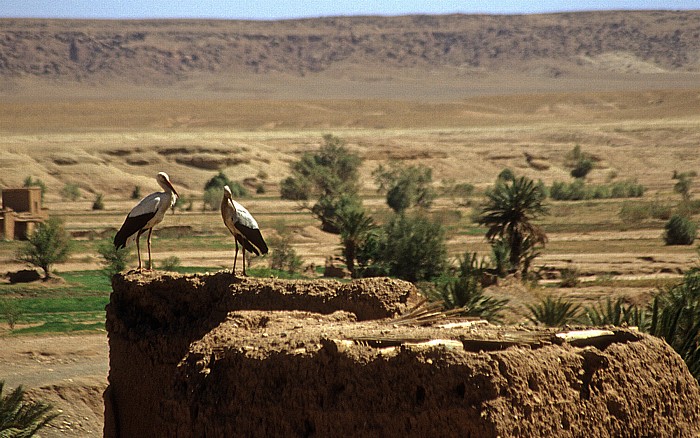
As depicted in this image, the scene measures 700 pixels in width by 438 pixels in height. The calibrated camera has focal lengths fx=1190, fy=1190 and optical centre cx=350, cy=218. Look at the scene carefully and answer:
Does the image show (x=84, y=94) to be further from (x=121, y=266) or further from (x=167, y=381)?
(x=167, y=381)

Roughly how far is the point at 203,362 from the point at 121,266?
71.4 feet

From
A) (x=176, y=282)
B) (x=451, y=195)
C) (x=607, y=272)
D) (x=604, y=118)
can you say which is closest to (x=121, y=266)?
(x=607, y=272)

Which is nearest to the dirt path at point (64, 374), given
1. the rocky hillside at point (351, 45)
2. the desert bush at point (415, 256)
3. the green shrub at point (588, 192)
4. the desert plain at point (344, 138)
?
the desert plain at point (344, 138)

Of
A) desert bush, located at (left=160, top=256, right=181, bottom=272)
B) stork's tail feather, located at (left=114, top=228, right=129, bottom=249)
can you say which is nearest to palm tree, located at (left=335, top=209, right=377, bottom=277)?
desert bush, located at (left=160, top=256, right=181, bottom=272)

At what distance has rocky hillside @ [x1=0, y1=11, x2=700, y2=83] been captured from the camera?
155500 millimetres

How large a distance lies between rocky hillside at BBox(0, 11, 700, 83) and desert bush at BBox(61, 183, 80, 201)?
92.7 m

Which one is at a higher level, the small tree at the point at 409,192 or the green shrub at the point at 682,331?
the green shrub at the point at 682,331

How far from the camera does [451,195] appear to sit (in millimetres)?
62281

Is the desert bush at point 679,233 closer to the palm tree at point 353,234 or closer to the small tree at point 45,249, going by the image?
the palm tree at point 353,234

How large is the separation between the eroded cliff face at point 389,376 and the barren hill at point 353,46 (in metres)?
144

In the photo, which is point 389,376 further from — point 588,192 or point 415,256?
point 588,192

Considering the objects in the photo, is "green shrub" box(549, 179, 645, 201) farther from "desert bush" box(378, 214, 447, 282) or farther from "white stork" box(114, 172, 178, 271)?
"white stork" box(114, 172, 178, 271)

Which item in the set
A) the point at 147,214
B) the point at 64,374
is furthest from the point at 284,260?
the point at 147,214

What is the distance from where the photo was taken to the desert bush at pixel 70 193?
59062mm
